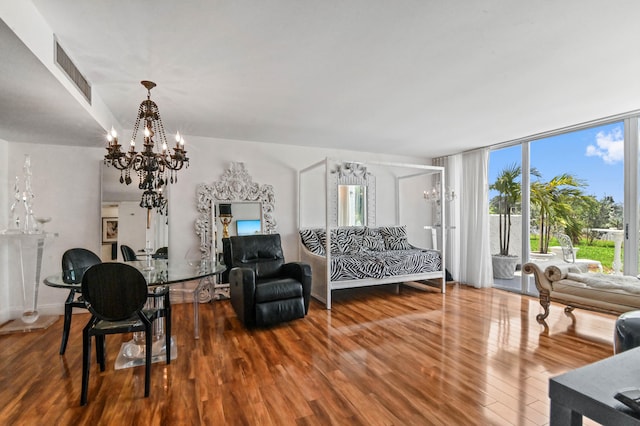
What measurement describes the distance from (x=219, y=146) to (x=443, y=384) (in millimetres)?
4022

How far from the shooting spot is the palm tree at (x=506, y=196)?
520 cm

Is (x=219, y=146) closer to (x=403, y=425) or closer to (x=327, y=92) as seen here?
(x=327, y=92)

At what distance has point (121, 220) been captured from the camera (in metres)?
4.00

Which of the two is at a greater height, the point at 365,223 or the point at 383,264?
the point at 365,223

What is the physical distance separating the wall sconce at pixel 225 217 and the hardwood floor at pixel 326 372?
1.28 m

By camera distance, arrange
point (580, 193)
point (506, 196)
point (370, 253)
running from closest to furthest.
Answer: point (580, 193) < point (370, 253) < point (506, 196)

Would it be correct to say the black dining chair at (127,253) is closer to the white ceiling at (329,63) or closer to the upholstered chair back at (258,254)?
the upholstered chair back at (258,254)

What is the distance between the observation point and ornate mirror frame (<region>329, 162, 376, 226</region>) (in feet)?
17.4

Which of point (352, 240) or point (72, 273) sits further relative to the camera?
point (352, 240)

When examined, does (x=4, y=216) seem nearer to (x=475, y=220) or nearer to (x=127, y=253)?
(x=127, y=253)

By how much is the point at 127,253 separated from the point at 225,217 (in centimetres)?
130

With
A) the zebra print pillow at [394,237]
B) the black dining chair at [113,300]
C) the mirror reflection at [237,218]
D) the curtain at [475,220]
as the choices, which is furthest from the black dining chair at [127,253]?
the curtain at [475,220]

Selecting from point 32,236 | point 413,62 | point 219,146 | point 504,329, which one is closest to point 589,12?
point 413,62

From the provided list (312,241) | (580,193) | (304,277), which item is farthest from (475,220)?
(304,277)
